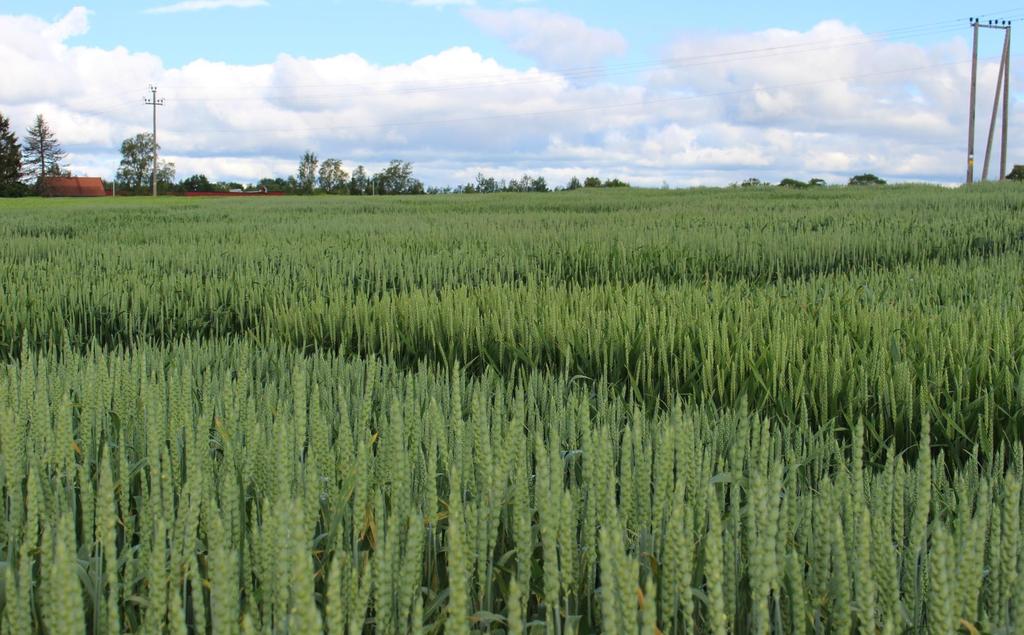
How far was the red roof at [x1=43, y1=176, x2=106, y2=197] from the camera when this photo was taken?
77219 millimetres

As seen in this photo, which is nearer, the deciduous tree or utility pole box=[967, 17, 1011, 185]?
utility pole box=[967, 17, 1011, 185]

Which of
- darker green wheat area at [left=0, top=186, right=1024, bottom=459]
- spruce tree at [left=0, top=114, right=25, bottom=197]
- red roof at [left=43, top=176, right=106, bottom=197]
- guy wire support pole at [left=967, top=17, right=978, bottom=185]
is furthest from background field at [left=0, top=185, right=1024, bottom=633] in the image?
red roof at [left=43, top=176, right=106, bottom=197]

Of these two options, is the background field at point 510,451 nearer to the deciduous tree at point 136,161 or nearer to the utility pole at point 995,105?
the utility pole at point 995,105

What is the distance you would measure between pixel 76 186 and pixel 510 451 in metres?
91.7

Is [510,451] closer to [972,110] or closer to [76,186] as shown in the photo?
[972,110]

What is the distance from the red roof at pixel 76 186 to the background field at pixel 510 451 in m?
78.3

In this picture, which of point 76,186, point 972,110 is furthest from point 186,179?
point 972,110

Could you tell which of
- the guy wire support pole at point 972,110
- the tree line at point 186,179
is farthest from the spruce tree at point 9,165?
the guy wire support pole at point 972,110

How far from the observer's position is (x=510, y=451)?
171 centimetres

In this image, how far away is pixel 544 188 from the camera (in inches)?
2114

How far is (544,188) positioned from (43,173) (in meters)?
50.3

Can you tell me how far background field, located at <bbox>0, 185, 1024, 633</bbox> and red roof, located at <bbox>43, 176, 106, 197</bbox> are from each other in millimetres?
78336

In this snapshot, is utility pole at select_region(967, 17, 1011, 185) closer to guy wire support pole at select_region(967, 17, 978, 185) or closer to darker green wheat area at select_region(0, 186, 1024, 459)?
guy wire support pole at select_region(967, 17, 978, 185)

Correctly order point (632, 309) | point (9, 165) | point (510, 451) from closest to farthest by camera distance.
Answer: point (510, 451)
point (632, 309)
point (9, 165)
